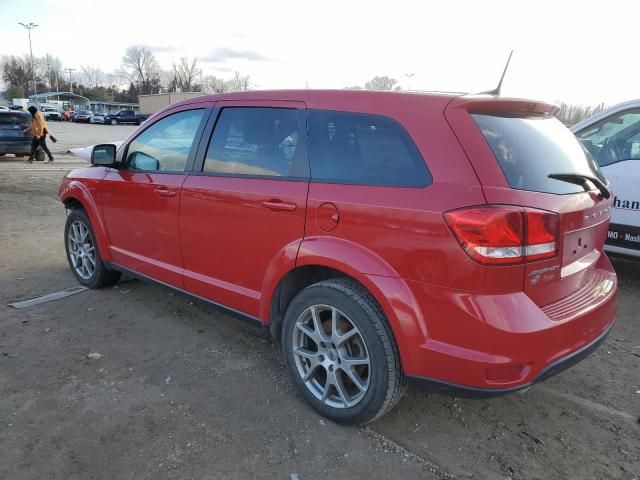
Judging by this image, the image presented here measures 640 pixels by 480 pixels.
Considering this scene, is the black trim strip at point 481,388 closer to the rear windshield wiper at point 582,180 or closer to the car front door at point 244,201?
the rear windshield wiper at point 582,180

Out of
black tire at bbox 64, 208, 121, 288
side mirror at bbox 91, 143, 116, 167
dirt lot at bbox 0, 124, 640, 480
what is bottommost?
dirt lot at bbox 0, 124, 640, 480

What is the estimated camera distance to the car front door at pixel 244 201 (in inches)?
113

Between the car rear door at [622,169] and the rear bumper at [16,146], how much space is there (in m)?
14.9

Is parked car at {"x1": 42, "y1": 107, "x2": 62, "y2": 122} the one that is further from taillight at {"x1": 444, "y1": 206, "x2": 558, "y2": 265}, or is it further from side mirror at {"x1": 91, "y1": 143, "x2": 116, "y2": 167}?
taillight at {"x1": 444, "y1": 206, "x2": 558, "y2": 265}

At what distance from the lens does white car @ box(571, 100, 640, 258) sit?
4.81 meters

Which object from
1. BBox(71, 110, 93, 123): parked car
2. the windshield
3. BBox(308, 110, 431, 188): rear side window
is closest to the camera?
BBox(308, 110, 431, 188): rear side window

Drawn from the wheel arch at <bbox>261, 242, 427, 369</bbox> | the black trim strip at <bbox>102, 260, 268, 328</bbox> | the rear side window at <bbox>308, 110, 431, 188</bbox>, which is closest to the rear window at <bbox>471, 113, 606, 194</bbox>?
the rear side window at <bbox>308, 110, 431, 188</bbox>

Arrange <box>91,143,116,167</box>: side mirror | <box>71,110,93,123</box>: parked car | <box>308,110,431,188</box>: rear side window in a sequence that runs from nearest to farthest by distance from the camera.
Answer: <box>308,110,431,188</box>: rear side window → <box>91,143,116,167</box>: side mirror → <box>71,110,93,123</box>: parked car

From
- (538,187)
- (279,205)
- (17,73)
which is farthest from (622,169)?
(17,73)

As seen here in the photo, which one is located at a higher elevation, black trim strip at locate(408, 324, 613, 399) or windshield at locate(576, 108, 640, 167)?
windshield at locate(576, 108, 640, 167)

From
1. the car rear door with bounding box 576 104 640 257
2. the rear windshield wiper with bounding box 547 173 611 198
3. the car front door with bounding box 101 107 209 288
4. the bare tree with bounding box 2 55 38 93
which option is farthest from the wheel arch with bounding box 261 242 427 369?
the bare tree with bounding box 2 55 38 93

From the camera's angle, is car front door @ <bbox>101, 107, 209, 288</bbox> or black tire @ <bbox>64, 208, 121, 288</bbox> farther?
black tire @ <bbox>64, 208, 121, 288</bbox>

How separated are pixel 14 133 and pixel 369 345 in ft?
50.4

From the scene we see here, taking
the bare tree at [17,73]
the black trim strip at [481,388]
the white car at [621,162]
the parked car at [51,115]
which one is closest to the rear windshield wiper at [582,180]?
the black trim strip at [481,388]
